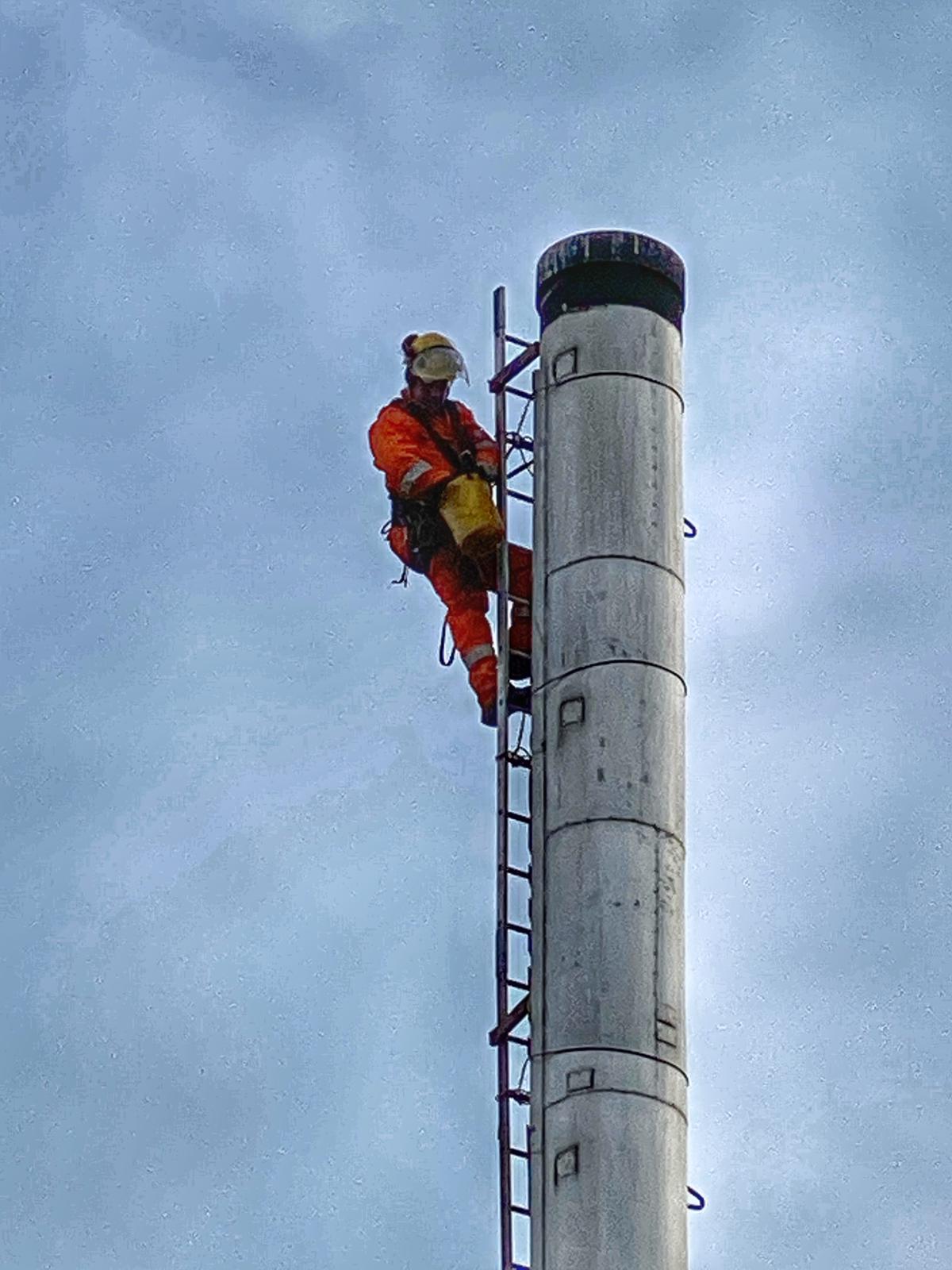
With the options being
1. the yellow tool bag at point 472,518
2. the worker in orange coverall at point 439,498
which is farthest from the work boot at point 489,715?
the yellow tool bag at point 472,518

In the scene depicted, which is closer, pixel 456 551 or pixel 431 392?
pixel 456 551

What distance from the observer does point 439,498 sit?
31781 millimetres

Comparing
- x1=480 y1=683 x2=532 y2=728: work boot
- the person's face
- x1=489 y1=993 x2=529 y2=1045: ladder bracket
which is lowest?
x1=489 y1=993 x2=529 y2=1045: ladder bracket

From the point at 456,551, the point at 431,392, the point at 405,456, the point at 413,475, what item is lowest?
the point at 456,551

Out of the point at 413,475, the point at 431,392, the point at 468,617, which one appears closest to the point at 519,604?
the point at 468,617

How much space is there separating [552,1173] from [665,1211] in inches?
40.1

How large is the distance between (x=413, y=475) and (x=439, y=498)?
38 cm

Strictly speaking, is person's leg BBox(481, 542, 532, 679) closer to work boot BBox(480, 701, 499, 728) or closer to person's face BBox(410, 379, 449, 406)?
work boot BBox(480, 701, 499, 728)

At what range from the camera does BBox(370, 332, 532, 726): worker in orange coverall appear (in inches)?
1230

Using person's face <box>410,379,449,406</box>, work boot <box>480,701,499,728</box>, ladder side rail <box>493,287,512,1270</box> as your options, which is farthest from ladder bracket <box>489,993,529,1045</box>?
person's face <box>410,379,449,406</box>

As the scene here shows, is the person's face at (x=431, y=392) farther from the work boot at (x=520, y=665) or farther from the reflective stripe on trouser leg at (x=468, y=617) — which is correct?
the work boot at (x=520, y=665)

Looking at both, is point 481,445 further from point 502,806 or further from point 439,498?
point 502,806

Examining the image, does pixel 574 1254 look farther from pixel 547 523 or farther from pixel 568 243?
pixel 568 243

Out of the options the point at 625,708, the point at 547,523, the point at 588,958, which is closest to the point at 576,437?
the point at 547,523
